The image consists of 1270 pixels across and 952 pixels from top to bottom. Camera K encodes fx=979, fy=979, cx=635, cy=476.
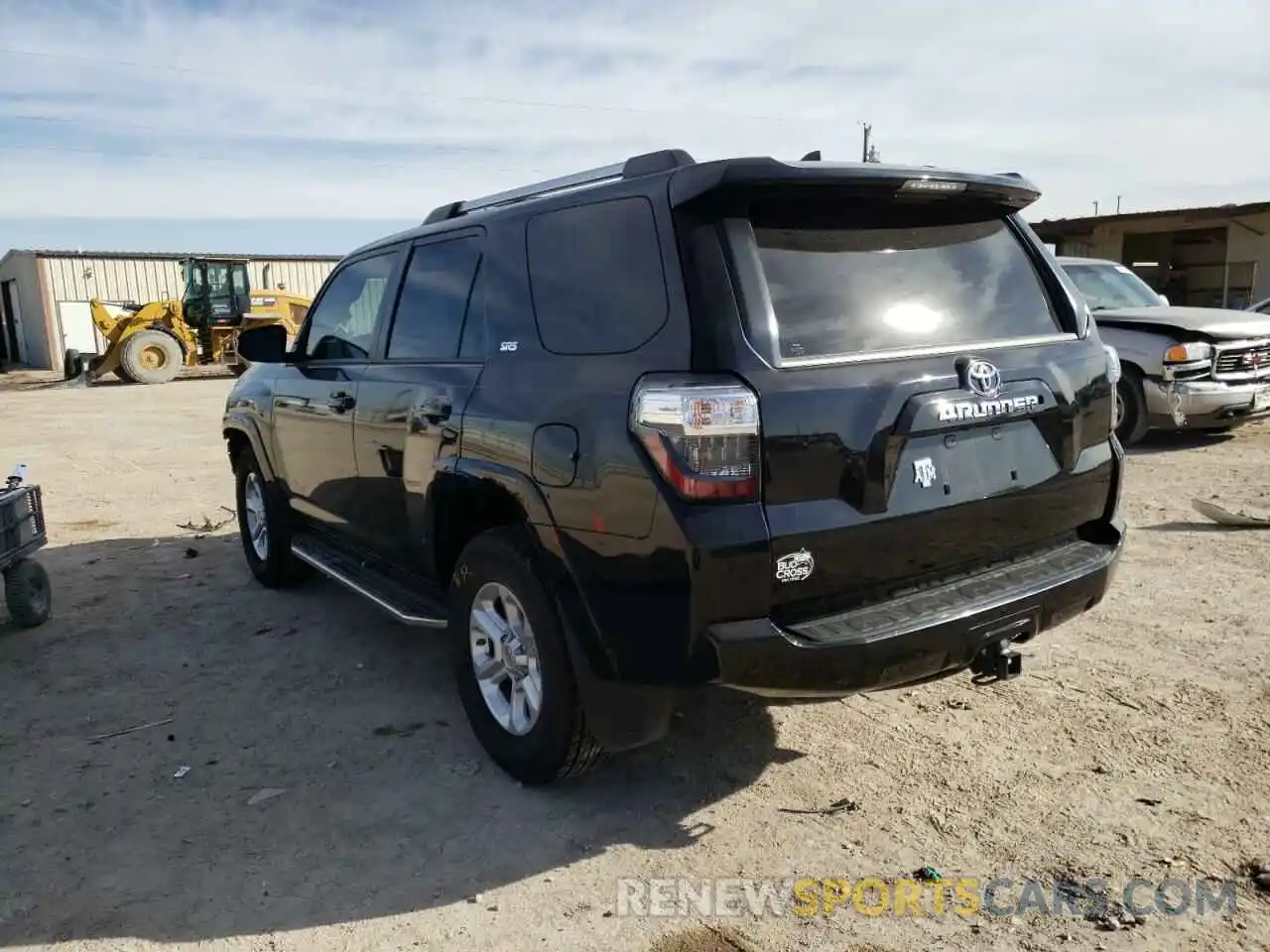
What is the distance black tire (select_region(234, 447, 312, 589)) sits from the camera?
5.71 m

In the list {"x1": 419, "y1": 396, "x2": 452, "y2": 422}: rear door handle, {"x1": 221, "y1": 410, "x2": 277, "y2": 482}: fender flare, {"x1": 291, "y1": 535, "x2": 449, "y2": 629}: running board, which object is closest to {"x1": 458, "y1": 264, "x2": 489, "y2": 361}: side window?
{"x1": 419, "y1": 396, "x2": 452, "y2": 422}: rear door handle

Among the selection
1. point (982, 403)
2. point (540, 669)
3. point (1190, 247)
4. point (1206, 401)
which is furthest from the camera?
point (1190, 247)

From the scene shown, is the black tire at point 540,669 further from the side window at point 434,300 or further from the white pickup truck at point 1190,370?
the white pickup truck at point 1190,370

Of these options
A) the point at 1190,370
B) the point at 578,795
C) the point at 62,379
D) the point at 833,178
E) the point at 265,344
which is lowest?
the point at 578,795

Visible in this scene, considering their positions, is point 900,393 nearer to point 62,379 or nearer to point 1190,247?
point 1190,247

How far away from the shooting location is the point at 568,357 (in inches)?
123


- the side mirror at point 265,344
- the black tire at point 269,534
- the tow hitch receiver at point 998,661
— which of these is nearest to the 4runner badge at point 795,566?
the tow hitch receiver at point 998,661

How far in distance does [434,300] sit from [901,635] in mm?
2358

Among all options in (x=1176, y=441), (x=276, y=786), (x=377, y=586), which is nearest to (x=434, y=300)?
(x=377, y=586)

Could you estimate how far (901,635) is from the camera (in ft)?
9.02

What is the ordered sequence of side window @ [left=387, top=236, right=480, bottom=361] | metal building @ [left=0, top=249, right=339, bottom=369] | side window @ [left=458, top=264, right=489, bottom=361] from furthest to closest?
1. metal building @ [left=0, top=249, right=339, bottom=369]
2. side window @ [left=387, top=236, right=480, bottom=361]
3. side window @ [left=458, top=264, right=489, bottom=361]

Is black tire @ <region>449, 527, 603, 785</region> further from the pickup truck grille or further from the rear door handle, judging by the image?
the pickup truck grille

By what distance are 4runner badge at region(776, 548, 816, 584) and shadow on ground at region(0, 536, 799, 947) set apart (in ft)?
3.32

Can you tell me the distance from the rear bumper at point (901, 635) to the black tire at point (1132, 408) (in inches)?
268
